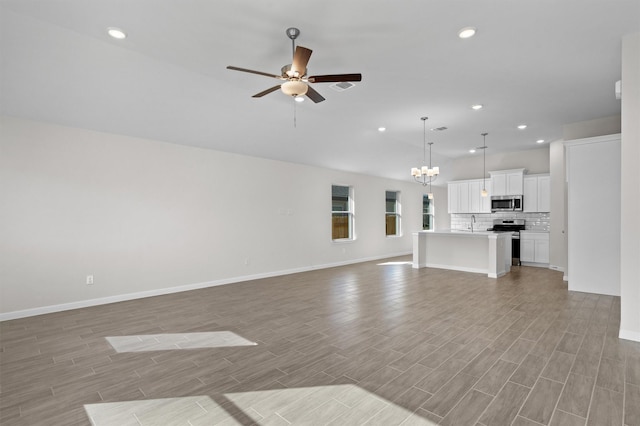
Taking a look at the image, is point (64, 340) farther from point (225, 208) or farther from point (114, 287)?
point (225, 208)

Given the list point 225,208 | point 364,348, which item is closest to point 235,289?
point 225,208

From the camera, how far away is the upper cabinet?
8.41 meters

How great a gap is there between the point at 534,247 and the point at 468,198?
2212 mm

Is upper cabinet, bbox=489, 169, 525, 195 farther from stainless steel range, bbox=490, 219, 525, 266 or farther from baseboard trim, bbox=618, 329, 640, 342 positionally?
baseboard trim, bbox=618, 329, 640, 342

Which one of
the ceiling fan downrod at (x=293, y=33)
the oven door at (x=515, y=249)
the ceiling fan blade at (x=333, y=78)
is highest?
the ceiling fan downrod at (x=293, y=33)

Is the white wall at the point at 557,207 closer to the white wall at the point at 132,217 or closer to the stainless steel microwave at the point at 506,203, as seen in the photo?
the stainless steel microwave at the point at 506,203

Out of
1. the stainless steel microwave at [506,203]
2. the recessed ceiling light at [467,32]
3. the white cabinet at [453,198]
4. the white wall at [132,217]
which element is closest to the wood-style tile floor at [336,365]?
the white wall at [132,217]

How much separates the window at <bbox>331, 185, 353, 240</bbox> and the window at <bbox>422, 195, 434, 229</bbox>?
4495 millimetres

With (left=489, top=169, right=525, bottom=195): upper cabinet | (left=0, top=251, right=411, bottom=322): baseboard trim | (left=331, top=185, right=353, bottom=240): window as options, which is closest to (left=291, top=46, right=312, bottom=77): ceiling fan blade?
(left=0, top=251, right=411, bottom=322): baseboard trim

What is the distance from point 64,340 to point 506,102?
22.9 feet

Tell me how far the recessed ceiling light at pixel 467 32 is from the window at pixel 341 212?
5883 mm

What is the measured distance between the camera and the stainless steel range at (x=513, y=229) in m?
8.34

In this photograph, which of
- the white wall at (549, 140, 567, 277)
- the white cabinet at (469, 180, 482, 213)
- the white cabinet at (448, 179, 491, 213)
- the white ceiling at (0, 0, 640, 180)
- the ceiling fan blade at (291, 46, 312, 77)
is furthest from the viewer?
the white cabinet at (469, 180, 482, 213)

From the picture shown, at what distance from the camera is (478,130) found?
677 cm
